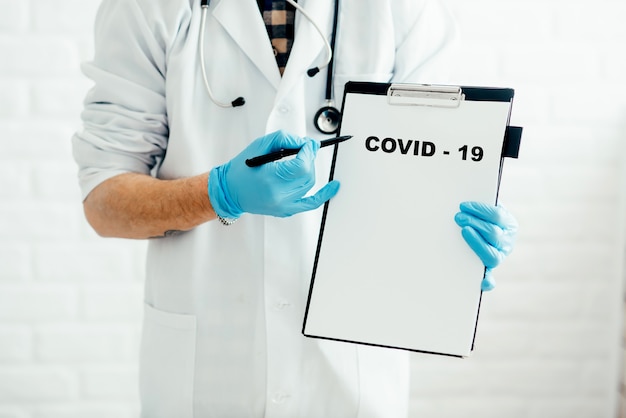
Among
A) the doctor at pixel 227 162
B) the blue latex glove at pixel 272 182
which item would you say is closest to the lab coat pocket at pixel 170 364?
the doctor at pixel 227 162

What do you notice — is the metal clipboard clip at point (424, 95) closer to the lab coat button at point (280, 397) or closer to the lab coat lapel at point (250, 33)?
the lab coat lapel at point (250, 33)

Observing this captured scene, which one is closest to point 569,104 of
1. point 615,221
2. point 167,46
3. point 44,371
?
point 615,221

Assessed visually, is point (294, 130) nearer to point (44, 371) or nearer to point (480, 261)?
point (480, 261)

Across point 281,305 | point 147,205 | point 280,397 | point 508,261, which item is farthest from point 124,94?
point 508,261

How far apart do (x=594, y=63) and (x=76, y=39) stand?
126cm

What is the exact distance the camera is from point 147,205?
1025 mm

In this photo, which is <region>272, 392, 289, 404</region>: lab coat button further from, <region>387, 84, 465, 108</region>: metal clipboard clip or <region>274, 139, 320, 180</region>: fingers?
<region>387, 84, 465, 108</region>: metal clipboard clip

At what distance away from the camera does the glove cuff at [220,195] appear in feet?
3.07

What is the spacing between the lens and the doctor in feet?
3.35

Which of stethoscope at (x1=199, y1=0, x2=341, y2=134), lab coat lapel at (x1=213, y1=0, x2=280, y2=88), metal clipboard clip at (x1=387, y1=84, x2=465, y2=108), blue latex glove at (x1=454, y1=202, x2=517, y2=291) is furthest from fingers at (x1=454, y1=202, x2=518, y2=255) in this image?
lab coat lapel at (x1=213, y1=0, x2=280, y2=88)

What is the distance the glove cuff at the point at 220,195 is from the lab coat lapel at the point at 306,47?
15 centimetres

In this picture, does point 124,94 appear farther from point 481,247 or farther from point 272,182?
point 481,247

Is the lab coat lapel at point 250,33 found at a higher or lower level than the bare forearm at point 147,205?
higher

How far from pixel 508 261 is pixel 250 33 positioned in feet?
3.32
